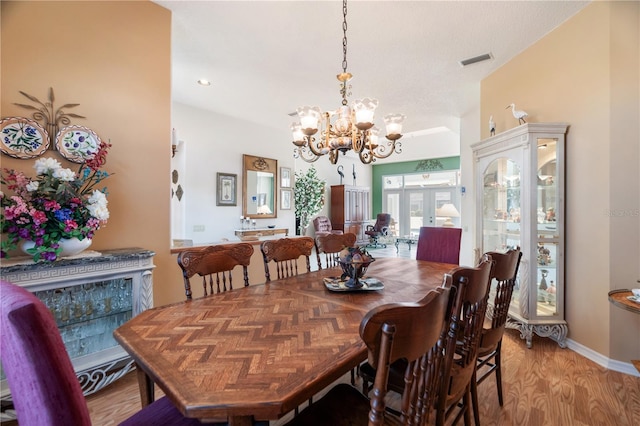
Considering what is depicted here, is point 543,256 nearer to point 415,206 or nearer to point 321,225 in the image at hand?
point 321,225

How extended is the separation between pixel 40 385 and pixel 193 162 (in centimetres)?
487

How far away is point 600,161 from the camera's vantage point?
2.42m

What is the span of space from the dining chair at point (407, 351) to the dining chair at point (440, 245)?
6.92 feet

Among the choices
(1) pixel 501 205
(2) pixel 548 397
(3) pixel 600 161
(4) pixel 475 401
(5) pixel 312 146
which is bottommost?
(2) pixel 548 397

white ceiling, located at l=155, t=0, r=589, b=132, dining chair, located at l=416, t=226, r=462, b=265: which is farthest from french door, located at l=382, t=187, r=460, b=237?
dining chair, located at l=416, t=226, r=462, b=265

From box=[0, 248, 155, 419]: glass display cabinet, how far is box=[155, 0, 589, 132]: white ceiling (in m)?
2.32

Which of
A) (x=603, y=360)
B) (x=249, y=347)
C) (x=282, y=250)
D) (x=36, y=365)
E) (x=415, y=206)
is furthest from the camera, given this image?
(x=415, y=206)

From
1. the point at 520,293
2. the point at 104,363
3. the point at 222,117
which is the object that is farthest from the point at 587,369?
the point at 222,117

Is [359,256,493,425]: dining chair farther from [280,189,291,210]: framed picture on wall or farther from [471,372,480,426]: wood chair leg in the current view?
[280,189,291,210]: framed picture on wall

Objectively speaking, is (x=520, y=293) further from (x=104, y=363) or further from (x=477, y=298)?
(x=104, y=363)

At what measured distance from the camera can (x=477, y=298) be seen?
3.99ft

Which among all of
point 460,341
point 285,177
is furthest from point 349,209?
point 460,341

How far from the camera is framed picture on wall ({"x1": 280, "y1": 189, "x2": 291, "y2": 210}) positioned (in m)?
6.43

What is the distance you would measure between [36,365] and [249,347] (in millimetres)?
592
